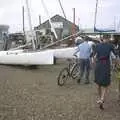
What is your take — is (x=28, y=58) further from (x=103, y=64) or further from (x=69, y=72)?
(x=103, y=64)

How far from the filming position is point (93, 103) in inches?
484

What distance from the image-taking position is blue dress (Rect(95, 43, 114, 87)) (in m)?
11.8

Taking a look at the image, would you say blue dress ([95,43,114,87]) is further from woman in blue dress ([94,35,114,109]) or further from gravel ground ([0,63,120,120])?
gravel ground ([0,63,120,120])

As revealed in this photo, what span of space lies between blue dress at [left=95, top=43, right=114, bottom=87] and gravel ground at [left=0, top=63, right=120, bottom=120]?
69 cm

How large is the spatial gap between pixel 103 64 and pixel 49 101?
6.32ft

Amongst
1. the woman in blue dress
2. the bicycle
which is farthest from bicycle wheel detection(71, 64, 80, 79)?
the woman in blue dress

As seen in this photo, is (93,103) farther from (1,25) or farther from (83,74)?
(1,25)

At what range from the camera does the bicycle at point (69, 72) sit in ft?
54.3

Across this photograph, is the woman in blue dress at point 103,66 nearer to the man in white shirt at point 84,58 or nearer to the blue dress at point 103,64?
the blue dress at point 103,64

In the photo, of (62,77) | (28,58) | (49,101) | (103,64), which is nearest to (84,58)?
(62,77)

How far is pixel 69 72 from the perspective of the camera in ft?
56.1

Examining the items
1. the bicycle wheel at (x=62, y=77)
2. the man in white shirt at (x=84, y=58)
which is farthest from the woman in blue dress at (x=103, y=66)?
the man in white shirt at (x=84, y=58)

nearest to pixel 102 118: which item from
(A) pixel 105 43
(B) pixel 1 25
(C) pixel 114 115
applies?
(C) pixel 114 115

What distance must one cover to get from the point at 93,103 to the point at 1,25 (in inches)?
1520
